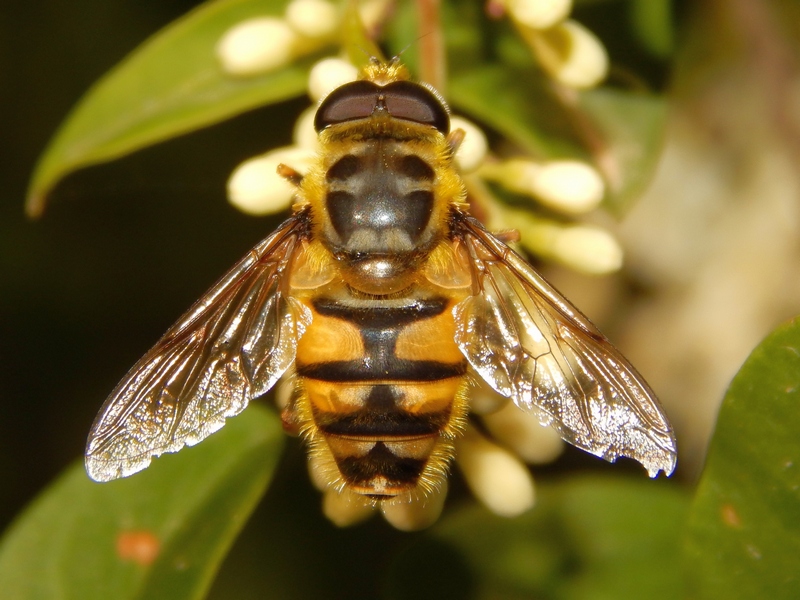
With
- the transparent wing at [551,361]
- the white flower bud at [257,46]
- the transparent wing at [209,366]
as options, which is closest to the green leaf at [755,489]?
the transparent wing at [551,361]

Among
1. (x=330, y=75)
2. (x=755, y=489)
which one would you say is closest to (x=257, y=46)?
(x=330, y=75)

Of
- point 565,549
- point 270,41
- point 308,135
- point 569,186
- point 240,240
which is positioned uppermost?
point 270,41

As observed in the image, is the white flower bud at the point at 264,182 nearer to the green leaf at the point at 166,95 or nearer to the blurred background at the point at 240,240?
the green leaf at the point at 166,95

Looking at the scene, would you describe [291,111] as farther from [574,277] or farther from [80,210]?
[574,277]

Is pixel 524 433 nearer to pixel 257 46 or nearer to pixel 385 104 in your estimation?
pixel 385 104

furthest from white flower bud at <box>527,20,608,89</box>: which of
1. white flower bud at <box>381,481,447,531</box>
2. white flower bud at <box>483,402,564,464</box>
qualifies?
white flower bud at <box>381,481,447,531</box>

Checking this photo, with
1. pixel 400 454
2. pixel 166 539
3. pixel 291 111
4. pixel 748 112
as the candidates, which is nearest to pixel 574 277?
pixel 748 112
